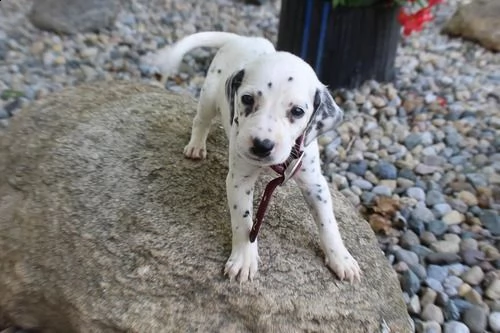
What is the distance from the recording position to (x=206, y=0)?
550 cm

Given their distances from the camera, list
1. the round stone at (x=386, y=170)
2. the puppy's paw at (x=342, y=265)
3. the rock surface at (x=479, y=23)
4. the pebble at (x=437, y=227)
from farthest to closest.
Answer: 1. the rock surface at (x=479, y=23)
2. the round stone at (x=386, y=170)
3. the pebble at (x=437, y=227)
4. the puppy's paw at (x=342, y=265)

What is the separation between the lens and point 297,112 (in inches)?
61.7

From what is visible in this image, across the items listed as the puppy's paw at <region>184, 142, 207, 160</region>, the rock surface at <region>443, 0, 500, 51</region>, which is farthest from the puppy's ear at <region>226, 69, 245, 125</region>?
the rock surface at <region>443, 0, 500, 51</region>

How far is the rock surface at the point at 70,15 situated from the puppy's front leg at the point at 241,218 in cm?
312

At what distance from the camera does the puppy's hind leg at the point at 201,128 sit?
2.12 m

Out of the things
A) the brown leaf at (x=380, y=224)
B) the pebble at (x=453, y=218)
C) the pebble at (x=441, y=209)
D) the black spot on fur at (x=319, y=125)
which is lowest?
the brown leaf at (x=380, y=224)

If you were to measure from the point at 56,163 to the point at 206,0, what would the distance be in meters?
3.60

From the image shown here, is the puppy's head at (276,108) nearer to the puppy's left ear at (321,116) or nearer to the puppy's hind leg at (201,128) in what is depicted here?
the puppy's left ear at (321,116)

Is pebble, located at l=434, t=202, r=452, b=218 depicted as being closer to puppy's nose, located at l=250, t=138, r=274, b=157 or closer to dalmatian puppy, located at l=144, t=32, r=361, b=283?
dalmatian puppy, located at l=144, t=32, r=361, b=283

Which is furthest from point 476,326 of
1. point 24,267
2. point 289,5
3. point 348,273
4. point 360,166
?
point 289,5

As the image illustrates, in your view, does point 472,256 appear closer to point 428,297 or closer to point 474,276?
point 474,276

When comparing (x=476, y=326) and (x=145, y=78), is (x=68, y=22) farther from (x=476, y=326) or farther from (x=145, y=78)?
(x=476, y=326)

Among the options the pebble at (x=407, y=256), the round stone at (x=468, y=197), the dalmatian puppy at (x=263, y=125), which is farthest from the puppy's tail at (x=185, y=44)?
the round stone at (x=468, y=197)

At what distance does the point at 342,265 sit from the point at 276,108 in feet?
1.95
